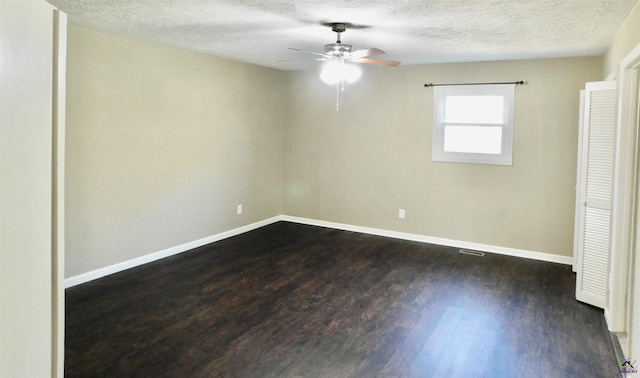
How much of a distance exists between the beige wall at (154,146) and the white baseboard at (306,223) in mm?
64

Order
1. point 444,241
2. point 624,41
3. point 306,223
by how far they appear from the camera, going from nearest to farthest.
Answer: point 624,41, point 444,241, point 306,223

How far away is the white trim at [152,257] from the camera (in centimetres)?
414

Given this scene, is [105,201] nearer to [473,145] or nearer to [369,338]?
[369,338]

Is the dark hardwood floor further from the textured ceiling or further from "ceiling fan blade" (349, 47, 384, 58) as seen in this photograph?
the textured ceiling

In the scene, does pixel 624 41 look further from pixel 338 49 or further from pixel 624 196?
pixel 338 49

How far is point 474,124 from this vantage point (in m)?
5.45

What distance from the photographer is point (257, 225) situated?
6520mm

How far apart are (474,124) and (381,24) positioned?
2415mm

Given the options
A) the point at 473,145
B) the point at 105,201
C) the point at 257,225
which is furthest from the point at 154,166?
the point at 473,145

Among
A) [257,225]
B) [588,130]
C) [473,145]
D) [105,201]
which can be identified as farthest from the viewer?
[257,225]

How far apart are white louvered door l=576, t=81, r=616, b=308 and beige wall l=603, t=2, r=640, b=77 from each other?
270 mm

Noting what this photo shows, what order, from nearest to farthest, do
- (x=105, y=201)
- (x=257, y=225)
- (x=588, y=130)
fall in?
(x=588, y=130), (x=105, y=201), (x=257, y=225)

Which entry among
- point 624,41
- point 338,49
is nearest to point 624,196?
point 624,41
